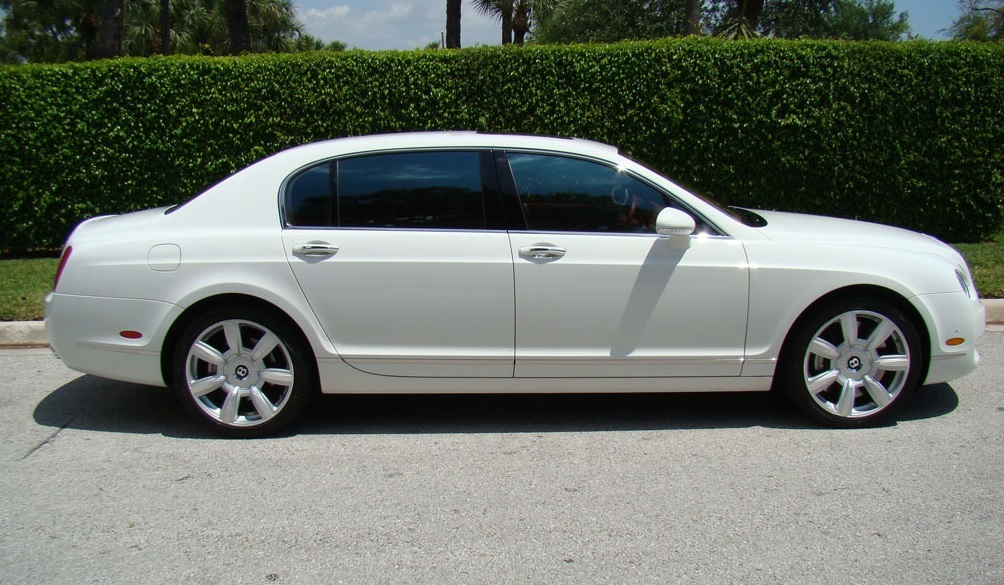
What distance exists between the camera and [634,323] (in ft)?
14.4

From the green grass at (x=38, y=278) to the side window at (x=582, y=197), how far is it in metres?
4.32

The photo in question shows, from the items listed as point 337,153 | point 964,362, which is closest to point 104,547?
point 337,153

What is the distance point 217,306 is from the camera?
440cm

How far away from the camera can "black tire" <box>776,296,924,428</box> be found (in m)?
4.45

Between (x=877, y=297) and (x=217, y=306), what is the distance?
3511mm

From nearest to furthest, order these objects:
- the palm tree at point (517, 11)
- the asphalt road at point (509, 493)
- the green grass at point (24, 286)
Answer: the asphalt road at point (509, 493) → the green grass at point (24, 286) → the palm tree at point (517, 11)

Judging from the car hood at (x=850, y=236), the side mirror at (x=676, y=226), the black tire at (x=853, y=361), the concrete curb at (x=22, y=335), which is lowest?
the concrete curb at (x=22, y=335)

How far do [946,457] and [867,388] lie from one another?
520 mm

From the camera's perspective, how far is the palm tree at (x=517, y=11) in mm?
24734

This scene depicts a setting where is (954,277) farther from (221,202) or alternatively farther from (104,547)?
(104,547)

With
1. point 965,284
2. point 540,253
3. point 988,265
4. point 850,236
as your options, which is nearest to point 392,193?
point 540,253

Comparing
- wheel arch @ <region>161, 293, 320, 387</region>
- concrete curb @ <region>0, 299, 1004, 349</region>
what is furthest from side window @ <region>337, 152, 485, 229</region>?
concrete curb @ <region>0, 299, 1004, 349</region>

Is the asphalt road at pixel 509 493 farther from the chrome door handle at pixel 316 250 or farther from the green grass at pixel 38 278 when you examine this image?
the green grass at pixel 38 278

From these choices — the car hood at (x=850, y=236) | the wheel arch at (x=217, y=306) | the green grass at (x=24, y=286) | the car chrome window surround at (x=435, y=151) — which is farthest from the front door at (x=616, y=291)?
the green grass at (x=24, y=286)
